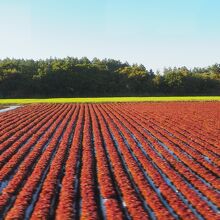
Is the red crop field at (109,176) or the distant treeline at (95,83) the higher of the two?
the distant treeline at (95,83)

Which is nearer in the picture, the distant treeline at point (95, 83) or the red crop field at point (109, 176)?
the red crop field at point (109, 176)

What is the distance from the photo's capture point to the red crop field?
27.8 feet

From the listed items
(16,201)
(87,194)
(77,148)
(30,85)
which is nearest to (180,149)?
(77,148)

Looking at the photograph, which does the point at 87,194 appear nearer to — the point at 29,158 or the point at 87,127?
the point at 29,158

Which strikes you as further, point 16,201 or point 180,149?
point 180,149

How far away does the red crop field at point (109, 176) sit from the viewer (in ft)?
27.8

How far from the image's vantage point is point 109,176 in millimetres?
11148

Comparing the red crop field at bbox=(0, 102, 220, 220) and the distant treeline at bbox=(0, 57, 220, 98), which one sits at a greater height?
the distant treeline at bbox=(0, 57, 220, 98)

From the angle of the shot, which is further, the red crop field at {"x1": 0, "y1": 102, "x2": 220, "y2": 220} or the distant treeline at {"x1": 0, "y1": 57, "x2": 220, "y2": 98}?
the distant treeline at {"x1": 0, "y1": 57, "x2": 220, "y2": 98}

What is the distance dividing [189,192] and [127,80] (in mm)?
79999

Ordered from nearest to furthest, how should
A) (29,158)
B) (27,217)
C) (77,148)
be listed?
(27,217) < (29,158) < (77,148)

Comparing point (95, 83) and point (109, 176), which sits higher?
point (95, 83)

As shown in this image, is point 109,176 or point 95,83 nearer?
point 109,176

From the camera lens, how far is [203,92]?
88125 millimetres
